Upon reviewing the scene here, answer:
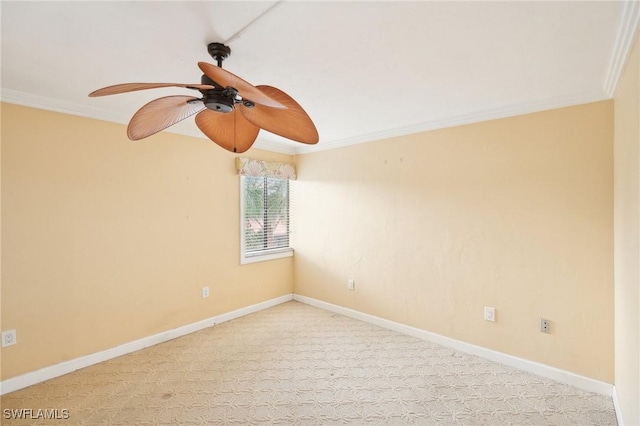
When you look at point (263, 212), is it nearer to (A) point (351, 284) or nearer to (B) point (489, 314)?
(A) point (351, 284)

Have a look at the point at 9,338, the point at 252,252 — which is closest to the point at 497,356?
the point at 252,252

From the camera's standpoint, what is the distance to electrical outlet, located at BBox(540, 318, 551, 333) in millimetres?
2363

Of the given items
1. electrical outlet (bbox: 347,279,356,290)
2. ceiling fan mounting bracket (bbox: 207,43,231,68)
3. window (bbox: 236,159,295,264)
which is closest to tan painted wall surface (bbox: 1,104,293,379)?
window (bbox: 236,159,295,264)

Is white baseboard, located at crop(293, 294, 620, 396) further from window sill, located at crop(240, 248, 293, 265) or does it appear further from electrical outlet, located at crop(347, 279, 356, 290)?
window sill, located at crop(240, 248, 293, 265)

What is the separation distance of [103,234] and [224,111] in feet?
6.67

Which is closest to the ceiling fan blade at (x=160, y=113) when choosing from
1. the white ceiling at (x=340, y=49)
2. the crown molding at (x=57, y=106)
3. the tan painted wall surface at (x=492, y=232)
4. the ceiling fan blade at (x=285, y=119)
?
the ceiling fan blade at (x=285, y=119)

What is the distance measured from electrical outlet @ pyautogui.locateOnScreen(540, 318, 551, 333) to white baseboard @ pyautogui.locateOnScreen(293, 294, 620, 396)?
288 millimetres

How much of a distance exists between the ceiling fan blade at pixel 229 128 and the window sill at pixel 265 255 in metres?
2.18

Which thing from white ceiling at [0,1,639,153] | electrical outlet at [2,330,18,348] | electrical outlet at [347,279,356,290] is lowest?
electrical outlet at [2,330,18,348]

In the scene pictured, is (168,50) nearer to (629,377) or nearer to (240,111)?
(240,111)

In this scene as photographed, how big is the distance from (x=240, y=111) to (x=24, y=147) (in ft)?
6.35

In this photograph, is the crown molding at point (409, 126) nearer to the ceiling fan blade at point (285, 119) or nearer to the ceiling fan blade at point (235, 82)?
the ceiling fan blade at point (285, 119)

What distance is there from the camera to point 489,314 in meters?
2.65

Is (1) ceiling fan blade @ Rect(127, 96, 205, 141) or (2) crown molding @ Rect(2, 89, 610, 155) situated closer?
(1) ceiling fan blade @ Rect(127, 96, 205, 141)
